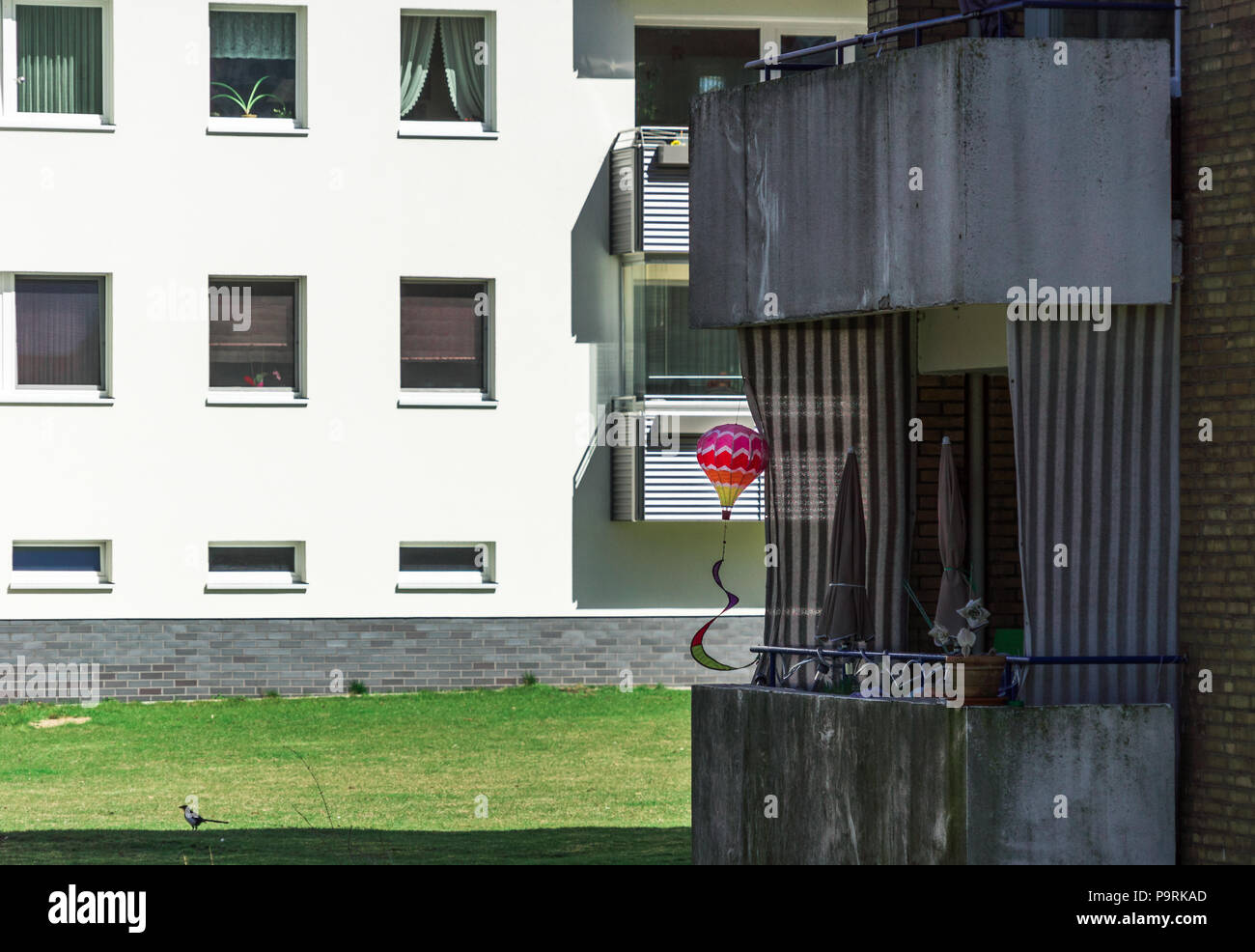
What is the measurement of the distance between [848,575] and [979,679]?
1945mm

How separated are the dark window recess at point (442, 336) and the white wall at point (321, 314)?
36 cm

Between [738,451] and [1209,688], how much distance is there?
1379cm

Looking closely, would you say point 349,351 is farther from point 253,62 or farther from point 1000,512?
point 1000,512

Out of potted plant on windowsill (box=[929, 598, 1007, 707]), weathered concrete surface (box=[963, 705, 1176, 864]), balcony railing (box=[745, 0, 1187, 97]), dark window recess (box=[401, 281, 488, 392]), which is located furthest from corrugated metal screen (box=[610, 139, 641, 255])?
weathered concrete surface (box=[963, 705, 1176, 864])

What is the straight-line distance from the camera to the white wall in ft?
93.6

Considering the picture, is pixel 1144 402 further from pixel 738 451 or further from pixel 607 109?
pixel 607 109

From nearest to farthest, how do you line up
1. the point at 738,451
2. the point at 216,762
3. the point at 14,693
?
the point at 216,762 < the point at 738,451 < the point at 14,693

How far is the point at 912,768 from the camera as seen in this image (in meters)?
12.0

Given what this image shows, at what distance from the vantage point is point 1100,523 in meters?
12.3

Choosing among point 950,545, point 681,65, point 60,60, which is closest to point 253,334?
point 60,60

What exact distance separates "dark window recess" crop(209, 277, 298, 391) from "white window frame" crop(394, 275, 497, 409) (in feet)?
4.65
